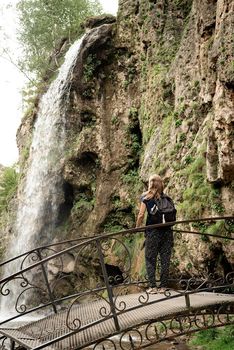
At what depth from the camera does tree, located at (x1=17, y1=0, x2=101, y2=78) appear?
27.4 metres

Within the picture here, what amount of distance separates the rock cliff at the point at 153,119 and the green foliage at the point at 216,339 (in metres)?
1.31

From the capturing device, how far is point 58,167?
60.8 feet

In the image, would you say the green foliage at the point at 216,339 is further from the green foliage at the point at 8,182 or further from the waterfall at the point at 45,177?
the green foliage at the point at 8,182

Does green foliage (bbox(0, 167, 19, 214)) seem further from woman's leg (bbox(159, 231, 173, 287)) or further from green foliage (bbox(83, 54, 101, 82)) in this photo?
woman's leg (bbox(159, 231, 173, 287))

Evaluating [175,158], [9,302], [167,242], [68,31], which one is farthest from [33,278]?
[68,31]

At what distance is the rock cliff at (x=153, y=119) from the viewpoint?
9062 mm

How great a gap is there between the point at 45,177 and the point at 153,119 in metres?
6.42

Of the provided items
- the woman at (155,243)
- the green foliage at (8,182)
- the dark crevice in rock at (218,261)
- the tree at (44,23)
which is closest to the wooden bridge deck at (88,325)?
the woman at (155,243)

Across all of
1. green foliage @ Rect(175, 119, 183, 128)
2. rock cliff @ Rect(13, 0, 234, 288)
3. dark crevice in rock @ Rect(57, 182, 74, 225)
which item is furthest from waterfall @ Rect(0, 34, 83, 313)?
green foliage @ Rect(175, 119, 183, 128)

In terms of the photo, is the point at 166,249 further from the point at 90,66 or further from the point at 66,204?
the point at 90,66

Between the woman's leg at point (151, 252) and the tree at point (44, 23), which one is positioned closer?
the woman's leg at point (151, 252)

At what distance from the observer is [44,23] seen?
91.1 feet

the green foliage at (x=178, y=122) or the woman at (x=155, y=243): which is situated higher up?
the green foliage at (x=178, y=122)

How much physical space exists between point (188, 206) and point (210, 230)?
1184mm
